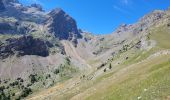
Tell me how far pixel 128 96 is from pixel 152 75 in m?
8.43

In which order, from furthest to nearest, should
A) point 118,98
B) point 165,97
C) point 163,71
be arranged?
point 163,71 < point 118,98 < point 165,97

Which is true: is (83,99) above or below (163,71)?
below

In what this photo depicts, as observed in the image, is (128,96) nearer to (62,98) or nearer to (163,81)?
(163,81)

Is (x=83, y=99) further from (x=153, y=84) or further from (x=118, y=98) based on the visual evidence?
(x=153, y=84)

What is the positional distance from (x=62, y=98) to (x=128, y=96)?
39.6 metres

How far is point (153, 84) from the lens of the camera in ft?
161

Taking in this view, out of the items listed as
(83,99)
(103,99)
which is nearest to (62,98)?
(83,99)

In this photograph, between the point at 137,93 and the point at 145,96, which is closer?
the point at 145,96

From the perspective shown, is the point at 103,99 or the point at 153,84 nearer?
the point at 153,84

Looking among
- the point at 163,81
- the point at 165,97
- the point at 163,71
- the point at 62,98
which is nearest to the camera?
the point at 165,97

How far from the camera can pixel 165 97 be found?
4091 cm

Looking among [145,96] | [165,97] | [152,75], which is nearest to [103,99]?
[152,75]

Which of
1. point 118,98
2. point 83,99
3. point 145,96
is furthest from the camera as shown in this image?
point 83,99

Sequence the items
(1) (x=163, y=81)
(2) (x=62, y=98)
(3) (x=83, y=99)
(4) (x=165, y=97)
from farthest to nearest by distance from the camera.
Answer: (2) (x=62, y=98) → (3) (x=83, y=99) → (1) (x=163, y=81) → (4) (x=165, y=97)
